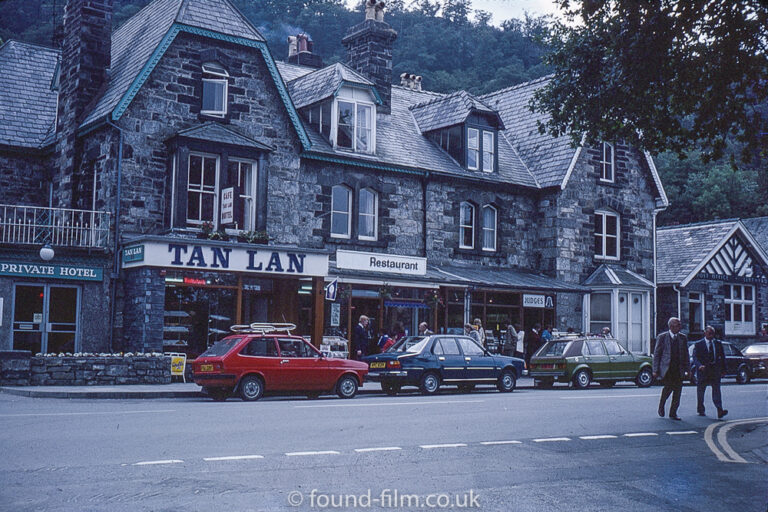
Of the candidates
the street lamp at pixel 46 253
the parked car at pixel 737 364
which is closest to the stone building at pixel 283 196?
the street lamp at pixel 46 253

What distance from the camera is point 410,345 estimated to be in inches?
840

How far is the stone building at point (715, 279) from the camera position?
3788cm

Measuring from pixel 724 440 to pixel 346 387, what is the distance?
8.98m

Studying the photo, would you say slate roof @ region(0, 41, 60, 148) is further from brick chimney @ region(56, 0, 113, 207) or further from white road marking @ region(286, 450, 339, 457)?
white road marking @ region(286, 450, 339, 457)

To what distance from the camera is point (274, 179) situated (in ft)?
83.9

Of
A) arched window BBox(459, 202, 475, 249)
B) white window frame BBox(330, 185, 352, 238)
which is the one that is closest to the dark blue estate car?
white window frame BBox(330, 185, 352, 238)

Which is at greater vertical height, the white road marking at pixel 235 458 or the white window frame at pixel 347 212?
the white window frame at pixel 347 212

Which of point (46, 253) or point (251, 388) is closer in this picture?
point (251, 388)

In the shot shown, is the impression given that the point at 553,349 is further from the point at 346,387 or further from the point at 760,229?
the point at 760,229

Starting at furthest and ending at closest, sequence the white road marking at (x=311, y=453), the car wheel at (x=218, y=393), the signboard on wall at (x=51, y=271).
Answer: the signboard on wall at (x=51, y=271) → the car wheel at (x=218, y=393) → the white road marking at (x=311, y=453)

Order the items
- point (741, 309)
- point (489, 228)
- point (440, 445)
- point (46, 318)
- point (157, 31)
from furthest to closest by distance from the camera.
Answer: point (741, 309) < point (489, 228) < point (157, 31) < point (46, 318) < point (440, 445)

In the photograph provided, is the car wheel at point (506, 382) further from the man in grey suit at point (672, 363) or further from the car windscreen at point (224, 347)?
the car windscreen at point (224, 347)

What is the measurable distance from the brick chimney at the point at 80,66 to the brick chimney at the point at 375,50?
908cm

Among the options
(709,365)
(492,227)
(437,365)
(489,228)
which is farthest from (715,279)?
(709,365)
